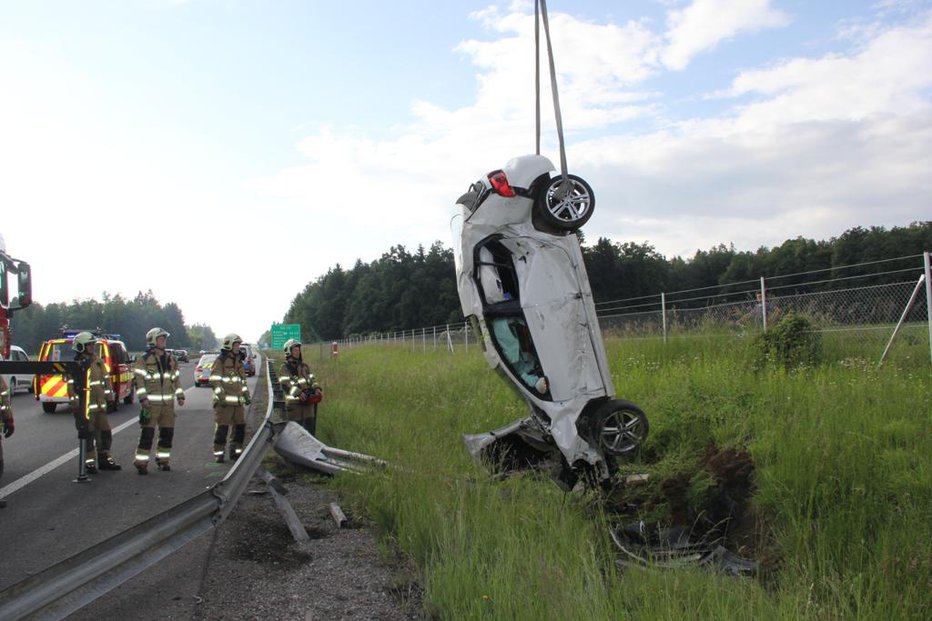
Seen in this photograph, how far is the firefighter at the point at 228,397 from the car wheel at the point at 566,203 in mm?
5731

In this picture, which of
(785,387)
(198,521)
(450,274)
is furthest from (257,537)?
(450,274)

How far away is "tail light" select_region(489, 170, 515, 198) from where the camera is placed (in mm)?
4969

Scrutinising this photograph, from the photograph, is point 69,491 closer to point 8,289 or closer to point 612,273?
point 8,289

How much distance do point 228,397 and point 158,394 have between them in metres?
0.85

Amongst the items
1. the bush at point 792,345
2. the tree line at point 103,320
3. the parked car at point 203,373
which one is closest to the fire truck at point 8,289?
the bush at point 792,345

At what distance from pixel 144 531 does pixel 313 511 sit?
2685mm

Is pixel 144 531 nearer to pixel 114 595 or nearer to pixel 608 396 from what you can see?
pixel 114 595

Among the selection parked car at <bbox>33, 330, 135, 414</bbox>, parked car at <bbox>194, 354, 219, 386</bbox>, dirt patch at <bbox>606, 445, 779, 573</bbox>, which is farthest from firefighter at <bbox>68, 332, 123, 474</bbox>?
parked car at <bbox>194, 354, 219, 386</bbox>

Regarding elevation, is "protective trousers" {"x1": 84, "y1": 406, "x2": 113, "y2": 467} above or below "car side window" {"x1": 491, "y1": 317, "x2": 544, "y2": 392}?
below

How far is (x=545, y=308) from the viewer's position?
191 inches

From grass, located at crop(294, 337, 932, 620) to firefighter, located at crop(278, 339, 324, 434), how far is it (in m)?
1.27

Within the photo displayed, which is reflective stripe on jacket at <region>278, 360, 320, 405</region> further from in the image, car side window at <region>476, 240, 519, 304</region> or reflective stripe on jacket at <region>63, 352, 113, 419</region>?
car side window at <region>476, 240, 519, 304</region>

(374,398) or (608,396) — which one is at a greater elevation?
(608,396)

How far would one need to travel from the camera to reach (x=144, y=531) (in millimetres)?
3689
